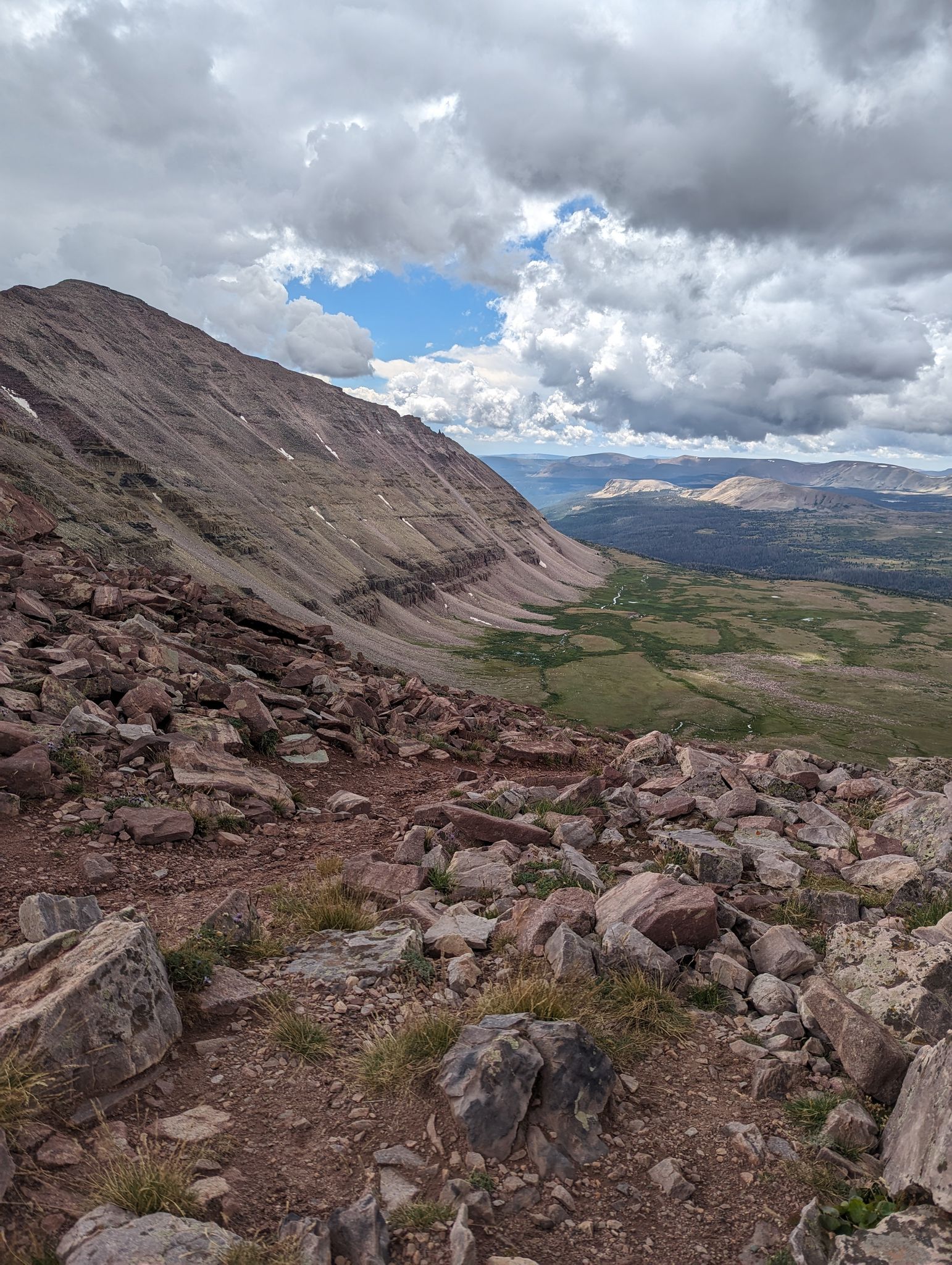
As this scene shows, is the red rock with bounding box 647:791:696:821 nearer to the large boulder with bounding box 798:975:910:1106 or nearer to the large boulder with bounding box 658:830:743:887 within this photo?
the large boulder with bounding box 658:830:743:887

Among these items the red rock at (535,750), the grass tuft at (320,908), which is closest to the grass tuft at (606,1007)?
the grass tuft at (320,908)

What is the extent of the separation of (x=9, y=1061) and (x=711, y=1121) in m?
7.08

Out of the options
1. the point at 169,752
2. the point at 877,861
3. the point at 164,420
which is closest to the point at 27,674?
the point at 169,752

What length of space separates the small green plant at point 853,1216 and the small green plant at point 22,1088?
707cm

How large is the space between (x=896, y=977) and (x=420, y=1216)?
689 centimetres

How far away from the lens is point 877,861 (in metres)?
13.4

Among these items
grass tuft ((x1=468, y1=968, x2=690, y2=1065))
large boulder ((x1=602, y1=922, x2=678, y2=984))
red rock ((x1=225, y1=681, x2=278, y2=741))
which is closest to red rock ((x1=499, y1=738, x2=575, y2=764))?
red rock ((x1=225, y1=681, x2=278, y2=741))

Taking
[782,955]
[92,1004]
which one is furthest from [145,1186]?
[782,955]

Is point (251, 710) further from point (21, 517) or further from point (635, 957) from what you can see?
point (21, 517)

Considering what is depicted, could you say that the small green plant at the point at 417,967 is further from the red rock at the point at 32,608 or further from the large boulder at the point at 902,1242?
the red rock at the point at 32,608

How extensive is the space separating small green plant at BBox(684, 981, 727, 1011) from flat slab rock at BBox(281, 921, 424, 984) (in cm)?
391

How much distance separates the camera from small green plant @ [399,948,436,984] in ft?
29.9

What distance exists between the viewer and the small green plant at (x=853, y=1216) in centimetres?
553

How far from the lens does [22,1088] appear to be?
5.88m
